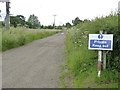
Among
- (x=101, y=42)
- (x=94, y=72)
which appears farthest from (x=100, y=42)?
(x=94, y=72)

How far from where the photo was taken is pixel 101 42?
8328 mm

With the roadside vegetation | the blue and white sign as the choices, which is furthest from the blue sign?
the roadside vegetation

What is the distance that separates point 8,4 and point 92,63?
22.5 meters

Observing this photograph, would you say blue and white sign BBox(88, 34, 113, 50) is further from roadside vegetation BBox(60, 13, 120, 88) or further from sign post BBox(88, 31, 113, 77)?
roadside vegetation BBox(60, 13, 120, 88)

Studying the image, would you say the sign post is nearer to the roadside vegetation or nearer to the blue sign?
the blue sign

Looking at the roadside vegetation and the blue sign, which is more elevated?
the blue sign

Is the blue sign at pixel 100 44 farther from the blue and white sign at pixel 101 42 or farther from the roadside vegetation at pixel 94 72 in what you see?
the roadside vegetation at pixel 94 72

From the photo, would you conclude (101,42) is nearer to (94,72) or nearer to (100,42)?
(100,42)

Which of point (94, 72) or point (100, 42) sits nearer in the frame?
point (100, 42)

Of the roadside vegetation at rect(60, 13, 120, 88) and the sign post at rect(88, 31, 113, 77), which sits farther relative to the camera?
the sign post at rect(88, 31, 113, 77)

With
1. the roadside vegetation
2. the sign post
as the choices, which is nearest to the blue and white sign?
the sign post

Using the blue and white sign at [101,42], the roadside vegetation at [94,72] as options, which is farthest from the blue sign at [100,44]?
the roadside vegetation at [94,72]

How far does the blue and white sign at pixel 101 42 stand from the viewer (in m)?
8.20

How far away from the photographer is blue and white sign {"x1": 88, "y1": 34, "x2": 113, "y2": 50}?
820 cm
